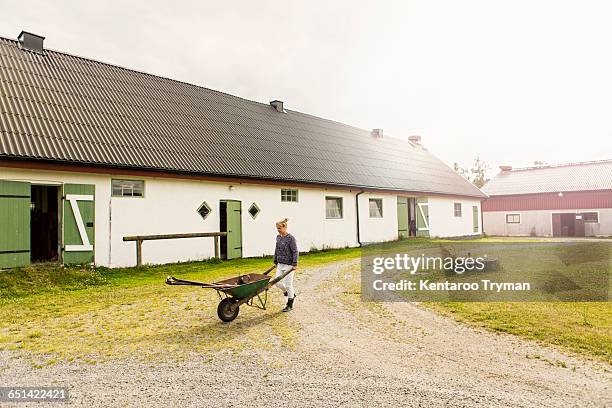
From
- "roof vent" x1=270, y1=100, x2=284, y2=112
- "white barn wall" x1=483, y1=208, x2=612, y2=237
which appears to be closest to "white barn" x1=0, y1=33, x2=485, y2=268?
"roof vent" x1=270, y1=100, x2=284, y2=112

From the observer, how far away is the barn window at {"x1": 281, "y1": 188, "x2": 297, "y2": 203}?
17148 millimetres

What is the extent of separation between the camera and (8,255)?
10.4m

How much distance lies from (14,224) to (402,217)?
17.8 m

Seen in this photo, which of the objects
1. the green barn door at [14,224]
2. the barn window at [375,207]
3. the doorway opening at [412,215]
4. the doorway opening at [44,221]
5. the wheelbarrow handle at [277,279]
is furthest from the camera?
the doorway opening at [412,215]

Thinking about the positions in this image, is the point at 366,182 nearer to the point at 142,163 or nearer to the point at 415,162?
the point at 415,162

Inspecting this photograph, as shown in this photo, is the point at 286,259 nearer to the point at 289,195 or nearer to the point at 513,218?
the point at 289,195

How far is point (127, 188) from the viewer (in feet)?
41.9

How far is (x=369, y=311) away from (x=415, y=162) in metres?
22.8

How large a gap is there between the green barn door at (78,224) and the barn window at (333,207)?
9.96 meters

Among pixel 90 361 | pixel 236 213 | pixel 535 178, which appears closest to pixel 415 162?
pixel 535 178

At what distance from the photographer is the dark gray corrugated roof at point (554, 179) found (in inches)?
1280

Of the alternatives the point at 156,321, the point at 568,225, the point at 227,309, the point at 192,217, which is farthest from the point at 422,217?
the point at 156,321

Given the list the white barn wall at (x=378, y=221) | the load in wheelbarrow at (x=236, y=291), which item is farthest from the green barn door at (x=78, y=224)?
the white barn wall at (x=378, y=221)

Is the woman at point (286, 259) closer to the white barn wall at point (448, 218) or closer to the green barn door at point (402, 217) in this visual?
the green barn door at point (402, 217)
